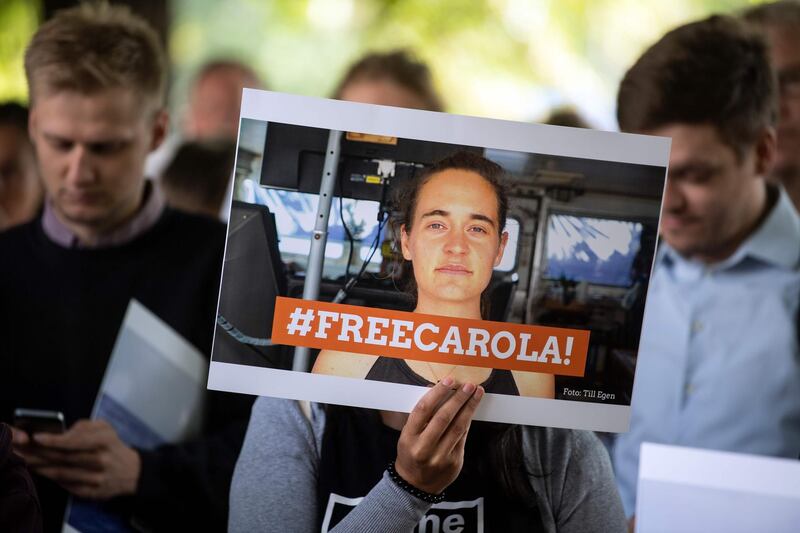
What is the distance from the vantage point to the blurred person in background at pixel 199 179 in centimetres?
263

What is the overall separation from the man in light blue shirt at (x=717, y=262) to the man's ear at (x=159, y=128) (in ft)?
3.01

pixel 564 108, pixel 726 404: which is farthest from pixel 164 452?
pixel 564 108

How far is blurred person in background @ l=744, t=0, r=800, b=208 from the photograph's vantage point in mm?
1931

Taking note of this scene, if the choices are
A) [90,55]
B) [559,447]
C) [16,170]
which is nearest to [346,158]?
[559,447]

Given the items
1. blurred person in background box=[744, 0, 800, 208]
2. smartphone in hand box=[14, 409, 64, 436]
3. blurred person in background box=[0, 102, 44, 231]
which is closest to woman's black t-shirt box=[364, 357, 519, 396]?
smartphone in hand box=[14, 409, 64, 436]

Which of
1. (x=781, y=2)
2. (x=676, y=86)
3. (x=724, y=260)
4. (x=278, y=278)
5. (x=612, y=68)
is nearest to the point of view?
(x=278, y=278)

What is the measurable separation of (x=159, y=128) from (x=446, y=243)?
0.93m

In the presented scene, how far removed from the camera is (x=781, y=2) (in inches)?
79.0

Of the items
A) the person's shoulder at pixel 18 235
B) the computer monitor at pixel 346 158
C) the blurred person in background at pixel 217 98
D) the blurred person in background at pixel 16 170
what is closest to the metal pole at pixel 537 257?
the computer monitor at pixel 346 158

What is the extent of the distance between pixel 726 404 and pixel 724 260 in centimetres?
29

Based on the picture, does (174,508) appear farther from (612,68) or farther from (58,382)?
(612,68)

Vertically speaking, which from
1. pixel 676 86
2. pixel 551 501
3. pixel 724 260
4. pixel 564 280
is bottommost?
pixel 551 501

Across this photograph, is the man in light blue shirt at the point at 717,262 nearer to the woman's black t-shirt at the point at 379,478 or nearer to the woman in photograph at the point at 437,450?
the woman in photograph at the point at 437,450

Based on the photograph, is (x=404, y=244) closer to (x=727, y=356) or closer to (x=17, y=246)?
(x=727, y=356)
